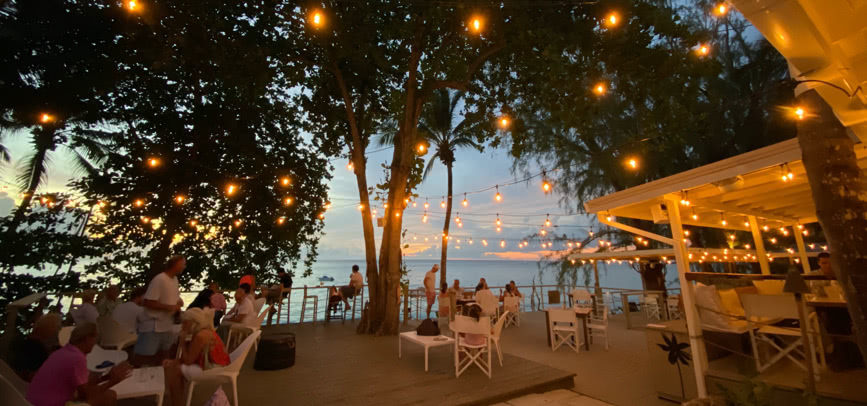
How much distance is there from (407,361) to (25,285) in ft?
31.1

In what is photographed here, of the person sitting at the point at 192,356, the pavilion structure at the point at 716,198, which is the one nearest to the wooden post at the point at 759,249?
the pavilion structure at the point at 716,198

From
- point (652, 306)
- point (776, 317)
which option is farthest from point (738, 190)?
point (652, 306)

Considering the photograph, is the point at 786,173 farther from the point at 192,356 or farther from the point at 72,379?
the point at 72,379

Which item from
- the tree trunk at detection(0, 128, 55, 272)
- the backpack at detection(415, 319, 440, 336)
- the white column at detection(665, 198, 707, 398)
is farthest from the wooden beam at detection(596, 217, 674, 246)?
the tree trunk at detection(0, 128, 55, 272)

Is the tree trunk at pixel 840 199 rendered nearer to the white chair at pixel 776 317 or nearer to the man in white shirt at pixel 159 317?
the white chair at pixel 776 317

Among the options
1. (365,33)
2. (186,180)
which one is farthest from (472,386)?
(186,180)

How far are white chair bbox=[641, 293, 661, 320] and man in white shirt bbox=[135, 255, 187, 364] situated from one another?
483 inches

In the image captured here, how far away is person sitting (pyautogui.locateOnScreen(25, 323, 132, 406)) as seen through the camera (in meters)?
2.32

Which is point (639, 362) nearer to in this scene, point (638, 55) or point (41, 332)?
point (638, 55)

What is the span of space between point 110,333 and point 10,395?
3.51m

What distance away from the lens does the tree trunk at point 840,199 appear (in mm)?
2000

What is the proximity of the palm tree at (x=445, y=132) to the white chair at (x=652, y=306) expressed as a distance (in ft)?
24.5

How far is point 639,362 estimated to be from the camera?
590 centimetres

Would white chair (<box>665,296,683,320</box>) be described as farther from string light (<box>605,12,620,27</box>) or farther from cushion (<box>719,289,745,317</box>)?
string light (<box>605,12,620,27</box>)
